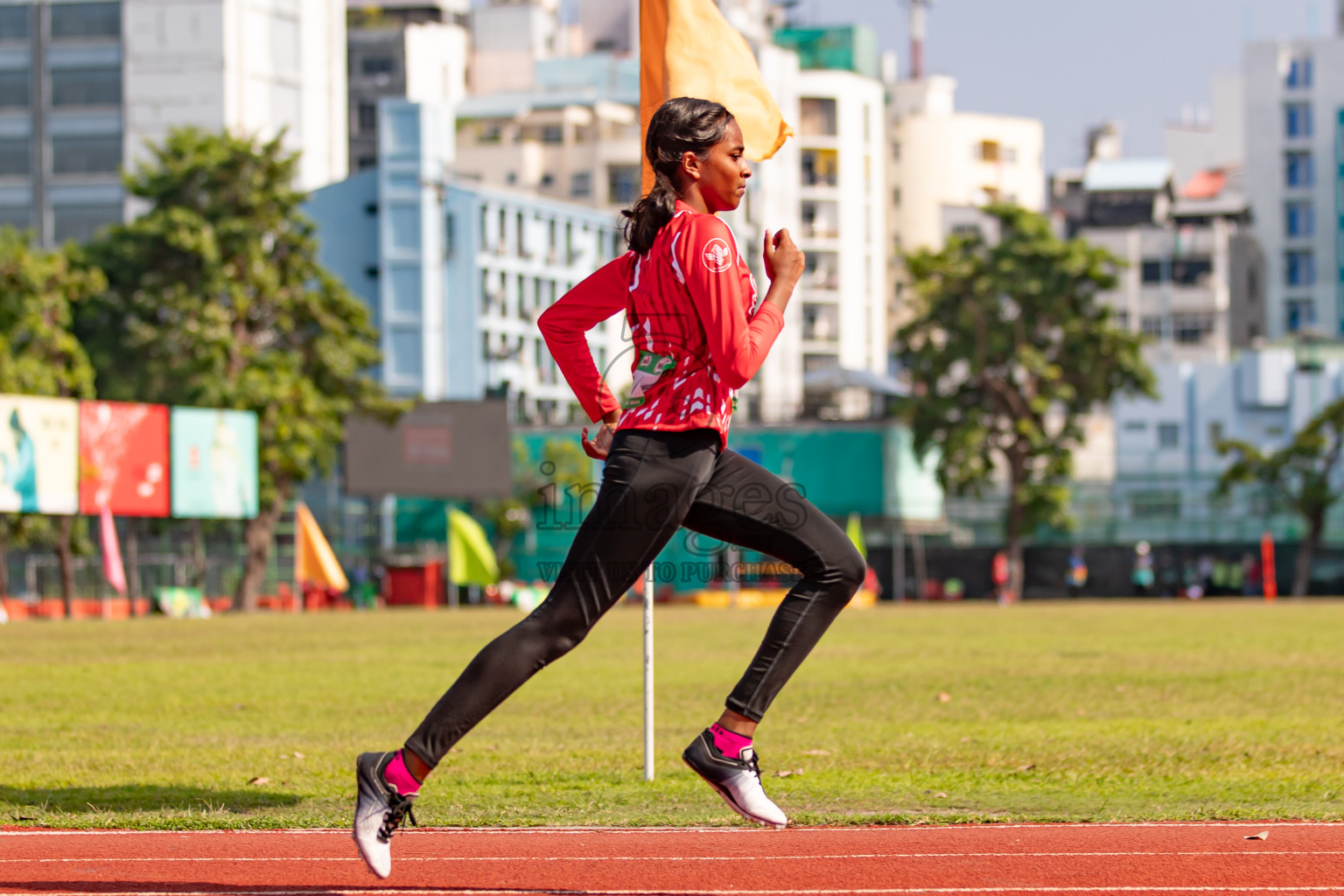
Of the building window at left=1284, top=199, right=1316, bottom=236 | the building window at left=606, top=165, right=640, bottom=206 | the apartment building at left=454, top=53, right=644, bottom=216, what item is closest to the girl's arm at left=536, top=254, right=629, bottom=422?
the apartment building at left=454, top=53, right=644, bottom=216

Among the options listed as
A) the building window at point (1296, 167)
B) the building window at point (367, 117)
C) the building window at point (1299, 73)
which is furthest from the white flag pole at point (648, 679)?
the building window at point (1299, 73)

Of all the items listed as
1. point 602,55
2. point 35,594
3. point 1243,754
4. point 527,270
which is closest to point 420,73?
point 602,55

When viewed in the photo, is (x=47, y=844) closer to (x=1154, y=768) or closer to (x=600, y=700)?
(x=1154, y=768)

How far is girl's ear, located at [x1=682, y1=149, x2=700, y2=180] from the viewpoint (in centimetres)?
612

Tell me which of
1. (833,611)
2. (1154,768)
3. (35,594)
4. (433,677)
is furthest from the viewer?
(35,594)

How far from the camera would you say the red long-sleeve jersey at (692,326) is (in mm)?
5750

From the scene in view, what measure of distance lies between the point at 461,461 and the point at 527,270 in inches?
1053

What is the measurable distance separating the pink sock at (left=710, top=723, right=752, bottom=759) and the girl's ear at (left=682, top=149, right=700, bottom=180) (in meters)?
1.69

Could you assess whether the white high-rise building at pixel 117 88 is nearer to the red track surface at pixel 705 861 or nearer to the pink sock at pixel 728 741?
the red track surface at pixel 705 861

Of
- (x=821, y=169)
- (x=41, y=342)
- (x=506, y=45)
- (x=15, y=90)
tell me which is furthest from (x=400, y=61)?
(x=41, y=342)

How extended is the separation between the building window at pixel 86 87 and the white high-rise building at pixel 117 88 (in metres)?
0.04

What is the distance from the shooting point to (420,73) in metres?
103

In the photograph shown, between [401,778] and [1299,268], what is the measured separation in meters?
113

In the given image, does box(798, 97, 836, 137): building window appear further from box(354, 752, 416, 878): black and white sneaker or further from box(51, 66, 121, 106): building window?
box(354, 752, 416, 878): black and white sneaker
